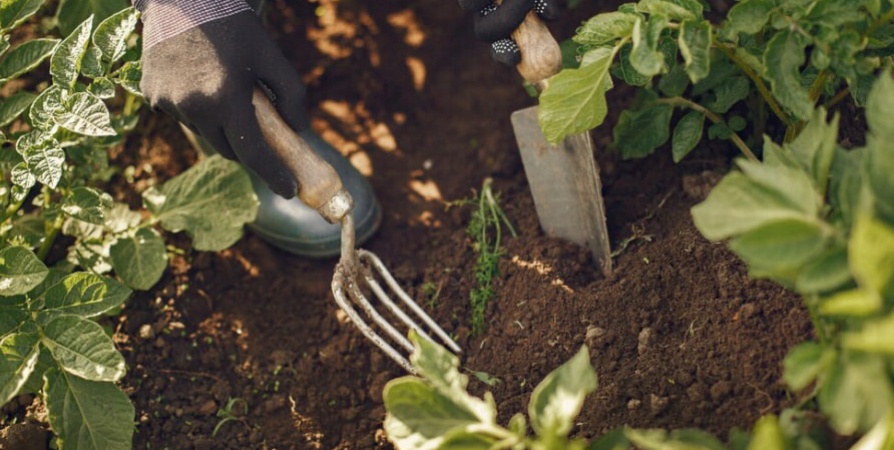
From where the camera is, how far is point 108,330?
68.1 inches

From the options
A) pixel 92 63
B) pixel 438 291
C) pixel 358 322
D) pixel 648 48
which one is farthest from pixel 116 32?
pixel 648 48

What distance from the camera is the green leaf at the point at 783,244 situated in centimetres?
93

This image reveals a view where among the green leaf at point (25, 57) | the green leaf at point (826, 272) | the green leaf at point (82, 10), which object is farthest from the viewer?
the green leaf at point (82, 10)

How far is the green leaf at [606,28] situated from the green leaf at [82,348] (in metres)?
1.03

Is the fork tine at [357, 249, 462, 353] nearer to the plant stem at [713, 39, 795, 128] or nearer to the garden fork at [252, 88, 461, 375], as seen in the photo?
the garden fork at [252, 88, 461, 375]

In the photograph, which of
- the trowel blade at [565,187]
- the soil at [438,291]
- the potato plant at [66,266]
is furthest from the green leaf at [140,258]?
the trowel blade at [565,187]

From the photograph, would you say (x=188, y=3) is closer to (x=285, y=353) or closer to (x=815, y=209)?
(x=285, y=353)

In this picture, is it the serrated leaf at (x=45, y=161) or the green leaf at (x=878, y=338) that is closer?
the green leaf at (x=878, y=338)

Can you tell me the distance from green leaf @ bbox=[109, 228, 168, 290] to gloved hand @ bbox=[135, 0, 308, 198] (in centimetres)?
36

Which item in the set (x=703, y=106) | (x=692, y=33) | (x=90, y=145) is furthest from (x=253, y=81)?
(x=703, y=106)

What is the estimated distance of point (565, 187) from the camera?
1.75 meters

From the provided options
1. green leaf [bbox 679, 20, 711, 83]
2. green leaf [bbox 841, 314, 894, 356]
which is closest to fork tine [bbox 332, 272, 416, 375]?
green leaf [bbox 679, 20, 711, 83]

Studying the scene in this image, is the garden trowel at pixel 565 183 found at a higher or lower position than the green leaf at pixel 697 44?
lower

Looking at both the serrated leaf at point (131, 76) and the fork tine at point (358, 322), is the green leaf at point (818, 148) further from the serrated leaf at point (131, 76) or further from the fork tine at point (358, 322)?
the serrated leaf at point (131, 76)
